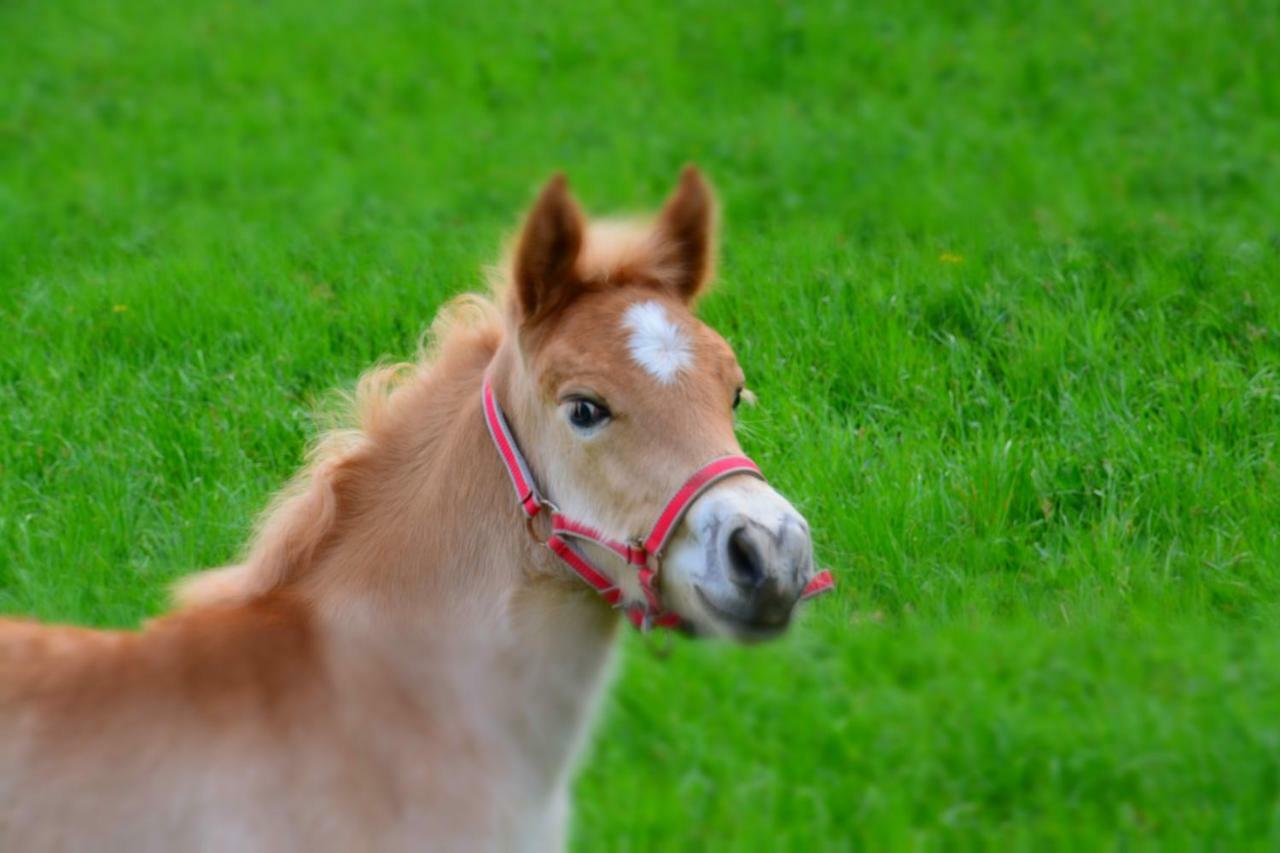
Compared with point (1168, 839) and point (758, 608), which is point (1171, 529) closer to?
point (1168, 839)

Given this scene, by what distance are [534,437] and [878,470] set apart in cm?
230

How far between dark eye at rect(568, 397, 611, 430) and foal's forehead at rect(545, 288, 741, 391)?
63mm

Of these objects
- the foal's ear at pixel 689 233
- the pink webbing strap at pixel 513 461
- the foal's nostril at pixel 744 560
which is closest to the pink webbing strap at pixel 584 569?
the pink webbing strap at pixel 513 461

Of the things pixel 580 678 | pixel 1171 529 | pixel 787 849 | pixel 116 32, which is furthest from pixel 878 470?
pixel 116 32

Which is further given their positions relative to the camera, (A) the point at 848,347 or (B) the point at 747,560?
(A) the point at 848,347

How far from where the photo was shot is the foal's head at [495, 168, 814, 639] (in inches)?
118

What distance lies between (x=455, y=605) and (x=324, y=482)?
483 mm

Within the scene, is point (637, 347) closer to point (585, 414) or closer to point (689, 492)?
point (585, 414)

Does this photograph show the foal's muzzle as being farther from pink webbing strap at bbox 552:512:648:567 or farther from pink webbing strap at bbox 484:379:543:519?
pink webbing strap at bbox 484:379:543:519

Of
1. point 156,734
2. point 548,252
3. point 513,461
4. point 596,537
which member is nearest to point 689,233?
point 548,252

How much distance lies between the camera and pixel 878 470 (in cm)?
538

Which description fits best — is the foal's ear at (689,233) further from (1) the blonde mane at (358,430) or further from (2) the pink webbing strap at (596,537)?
A: (2) the pink webbing strap at (596,537)

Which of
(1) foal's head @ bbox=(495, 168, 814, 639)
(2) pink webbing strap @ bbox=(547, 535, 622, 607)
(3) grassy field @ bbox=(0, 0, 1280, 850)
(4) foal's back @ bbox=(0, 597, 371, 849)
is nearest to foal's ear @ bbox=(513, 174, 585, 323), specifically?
(1) foal's head @ bbox=(495, 168, 814, 639)

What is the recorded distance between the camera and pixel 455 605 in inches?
133
